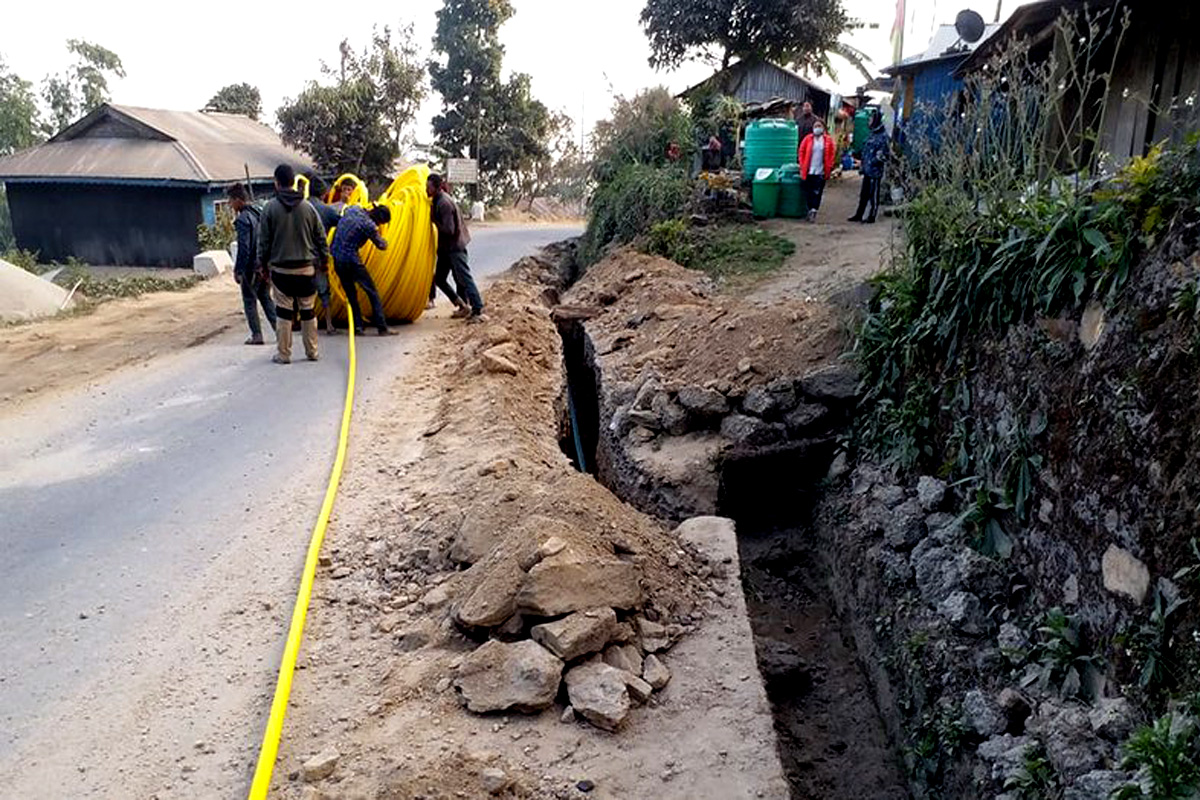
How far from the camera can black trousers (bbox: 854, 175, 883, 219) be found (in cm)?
1172

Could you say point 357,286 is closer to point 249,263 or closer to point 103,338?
point 249,263

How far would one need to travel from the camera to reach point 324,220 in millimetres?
8938

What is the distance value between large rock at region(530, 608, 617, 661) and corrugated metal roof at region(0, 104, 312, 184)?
58.3ft

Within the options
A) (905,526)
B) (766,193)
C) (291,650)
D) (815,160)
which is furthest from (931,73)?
(291,650)

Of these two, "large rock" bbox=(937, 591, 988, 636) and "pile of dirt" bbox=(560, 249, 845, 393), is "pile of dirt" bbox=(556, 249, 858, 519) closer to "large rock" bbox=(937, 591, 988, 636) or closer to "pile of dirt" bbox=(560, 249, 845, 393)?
"pile of dirt" bbox=(560, 249, 845, 393)

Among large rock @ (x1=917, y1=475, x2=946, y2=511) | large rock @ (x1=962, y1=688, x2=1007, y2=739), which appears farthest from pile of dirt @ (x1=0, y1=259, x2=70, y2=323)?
large rock @ (x1=962, y1=688, x2=1007, y2=739)

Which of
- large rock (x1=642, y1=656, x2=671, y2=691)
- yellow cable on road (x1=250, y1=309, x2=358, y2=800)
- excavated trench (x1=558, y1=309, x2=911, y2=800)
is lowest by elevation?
excavated trench (x1=558, y1=309, x2=911, y2=800)

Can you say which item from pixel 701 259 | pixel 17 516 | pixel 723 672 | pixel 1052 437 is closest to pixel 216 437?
pixel 17 516

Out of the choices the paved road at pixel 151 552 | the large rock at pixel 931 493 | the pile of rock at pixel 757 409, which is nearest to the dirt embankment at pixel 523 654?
the paved road at pixel 151 552

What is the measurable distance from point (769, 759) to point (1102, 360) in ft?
6.69

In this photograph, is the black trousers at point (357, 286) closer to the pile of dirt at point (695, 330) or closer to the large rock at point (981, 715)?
the pile of dirt at point (695, 330)

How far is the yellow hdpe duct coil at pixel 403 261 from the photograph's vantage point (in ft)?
31.0

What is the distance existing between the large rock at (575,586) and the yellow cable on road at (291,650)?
3.02ft

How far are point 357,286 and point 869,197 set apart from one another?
684 cm
